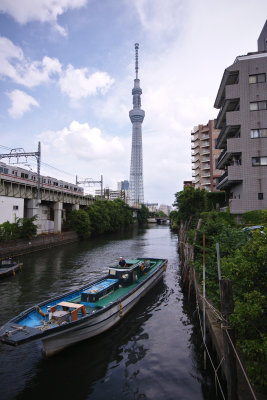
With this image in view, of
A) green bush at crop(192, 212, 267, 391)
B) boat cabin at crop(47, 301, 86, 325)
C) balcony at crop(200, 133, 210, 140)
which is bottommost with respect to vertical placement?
boat cabin at crop(47, 301, 86, 325)

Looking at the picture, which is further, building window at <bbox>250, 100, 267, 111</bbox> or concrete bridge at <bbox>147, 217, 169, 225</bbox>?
concrete bridge at <bbox>147, 217, 169, 225</bbox>

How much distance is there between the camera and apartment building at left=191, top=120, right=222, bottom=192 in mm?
72988

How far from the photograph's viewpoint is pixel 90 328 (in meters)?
11.5

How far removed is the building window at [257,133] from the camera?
1106 inches

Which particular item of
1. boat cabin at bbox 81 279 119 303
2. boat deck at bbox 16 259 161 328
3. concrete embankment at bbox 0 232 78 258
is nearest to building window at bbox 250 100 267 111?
boat deck at bbox 16 259 161 328

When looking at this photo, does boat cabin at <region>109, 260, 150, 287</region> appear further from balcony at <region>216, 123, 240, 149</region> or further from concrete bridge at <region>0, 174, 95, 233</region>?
concrete bridge at <region>0, 174, 95, 233</region>

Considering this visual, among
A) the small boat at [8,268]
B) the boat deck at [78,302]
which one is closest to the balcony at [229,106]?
the boat deck at [78,302]

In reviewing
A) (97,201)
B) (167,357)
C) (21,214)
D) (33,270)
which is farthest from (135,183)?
(167,357)

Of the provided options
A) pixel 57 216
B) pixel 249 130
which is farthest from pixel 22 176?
pixel 249 130

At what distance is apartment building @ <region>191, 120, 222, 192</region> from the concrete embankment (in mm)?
46453

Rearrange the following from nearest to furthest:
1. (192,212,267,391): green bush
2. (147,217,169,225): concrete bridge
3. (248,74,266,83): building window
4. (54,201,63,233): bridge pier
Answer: (192,212,267,391): green bush → (248,74,266,83): building window → (54,201,63,233): bridge pier → (147,217,169,225): concrete bridge

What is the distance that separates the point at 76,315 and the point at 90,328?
104 cm

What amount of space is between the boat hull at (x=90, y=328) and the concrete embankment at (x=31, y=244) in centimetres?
2291

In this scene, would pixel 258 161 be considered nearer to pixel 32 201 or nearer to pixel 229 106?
pixel 229 106
